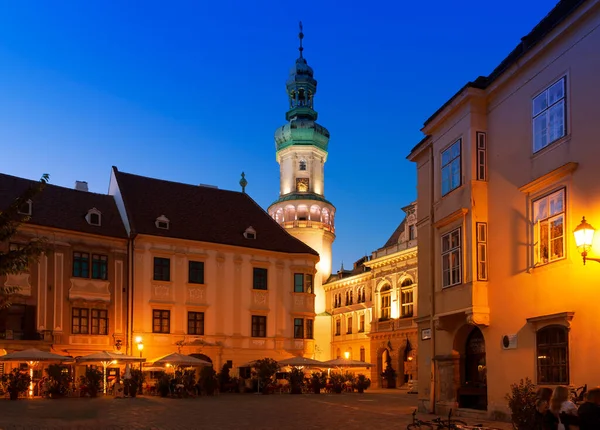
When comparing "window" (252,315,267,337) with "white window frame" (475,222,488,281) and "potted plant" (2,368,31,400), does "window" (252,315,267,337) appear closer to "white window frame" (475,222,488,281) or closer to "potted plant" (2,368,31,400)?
"potted plant" (2,368,31,400)

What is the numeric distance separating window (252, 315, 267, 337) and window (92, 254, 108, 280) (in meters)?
10.1

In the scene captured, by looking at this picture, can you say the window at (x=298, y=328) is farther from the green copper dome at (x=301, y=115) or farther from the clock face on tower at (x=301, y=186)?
the green copper dome at (x=301, y=115)

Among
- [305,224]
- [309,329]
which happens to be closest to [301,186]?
[305,224]

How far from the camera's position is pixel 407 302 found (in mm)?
59625

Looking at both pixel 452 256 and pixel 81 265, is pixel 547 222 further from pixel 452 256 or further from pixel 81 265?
pixel 81 265

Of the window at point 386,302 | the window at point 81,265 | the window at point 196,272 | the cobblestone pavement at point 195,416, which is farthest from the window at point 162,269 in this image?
the window at point 386,302

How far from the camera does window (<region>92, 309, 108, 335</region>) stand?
1673 inches

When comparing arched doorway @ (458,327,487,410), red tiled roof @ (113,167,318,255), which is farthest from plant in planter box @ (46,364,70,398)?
arched doorway @ (458,327,487,410)

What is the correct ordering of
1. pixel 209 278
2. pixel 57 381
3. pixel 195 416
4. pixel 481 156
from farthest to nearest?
pixel 209 278
pixel 57 381
pixel 195 416
pixel 481 156

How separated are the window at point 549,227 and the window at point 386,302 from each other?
44083 millimetres

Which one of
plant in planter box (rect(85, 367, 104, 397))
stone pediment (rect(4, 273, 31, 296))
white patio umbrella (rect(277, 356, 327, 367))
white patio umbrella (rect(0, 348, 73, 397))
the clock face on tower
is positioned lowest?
plant in planter box (rect(85, 367, 104, 397))

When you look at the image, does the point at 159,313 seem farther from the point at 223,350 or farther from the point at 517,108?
the point at 517,108

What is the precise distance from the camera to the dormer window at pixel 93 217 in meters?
44.1

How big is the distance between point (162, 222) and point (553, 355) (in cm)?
3309
